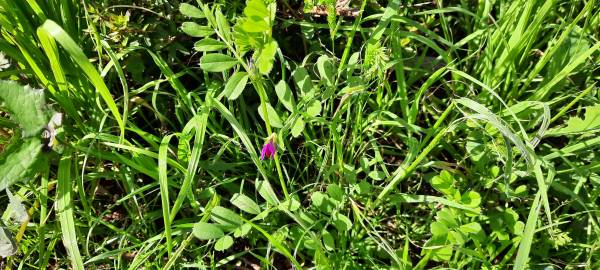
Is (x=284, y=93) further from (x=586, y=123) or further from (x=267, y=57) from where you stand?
(x=586, y=123)

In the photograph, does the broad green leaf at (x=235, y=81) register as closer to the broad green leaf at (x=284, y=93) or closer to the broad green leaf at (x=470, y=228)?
the broad green leaf at (x=284, y=93)

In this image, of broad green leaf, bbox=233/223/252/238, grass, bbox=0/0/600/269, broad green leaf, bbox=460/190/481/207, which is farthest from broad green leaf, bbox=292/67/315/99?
broad green leaf, bbox=460/190/481/207

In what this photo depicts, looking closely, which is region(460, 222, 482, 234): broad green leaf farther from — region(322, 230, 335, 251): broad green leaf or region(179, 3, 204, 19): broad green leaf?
region(179, 3, 204, 19): broad green leaf

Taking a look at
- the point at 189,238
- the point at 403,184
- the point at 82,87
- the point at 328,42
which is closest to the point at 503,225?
the point at 403,184

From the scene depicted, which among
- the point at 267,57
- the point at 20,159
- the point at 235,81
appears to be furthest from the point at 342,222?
the point at 20,159

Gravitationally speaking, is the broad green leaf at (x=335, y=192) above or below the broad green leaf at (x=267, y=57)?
below

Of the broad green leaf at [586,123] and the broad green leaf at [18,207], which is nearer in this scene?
the broad green leaf at [18,207]

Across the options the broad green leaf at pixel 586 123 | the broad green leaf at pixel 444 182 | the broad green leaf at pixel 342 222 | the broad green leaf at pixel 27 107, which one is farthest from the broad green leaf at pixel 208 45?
the broad green leaf at pixel 586 123
